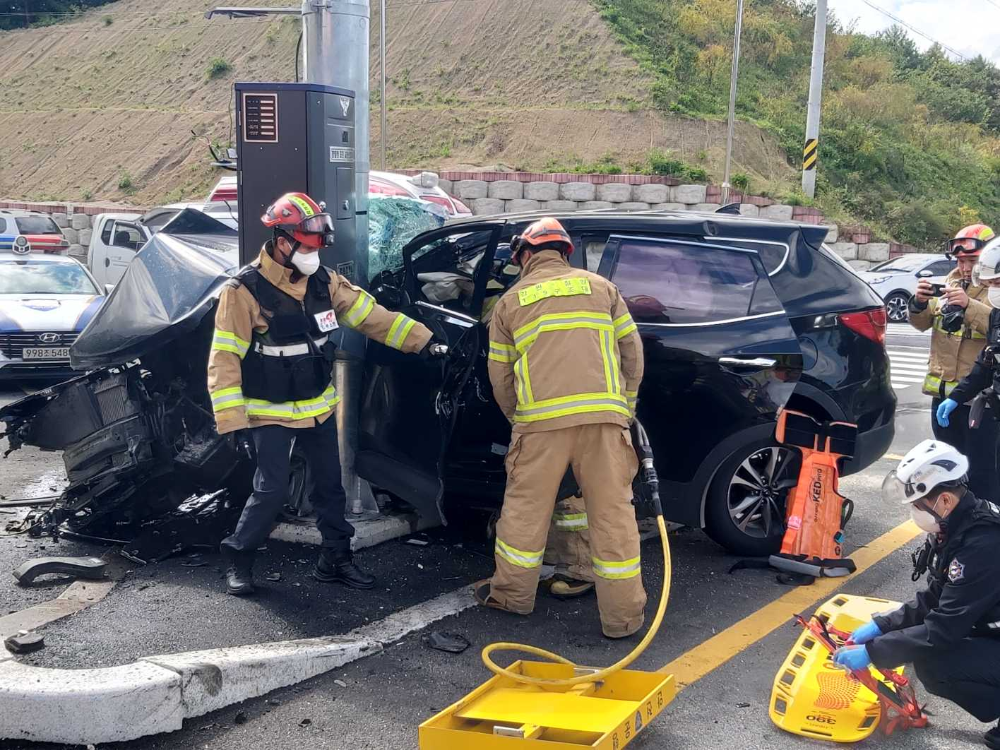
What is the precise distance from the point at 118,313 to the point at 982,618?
4.26 meters

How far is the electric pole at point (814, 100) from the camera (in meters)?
21.8

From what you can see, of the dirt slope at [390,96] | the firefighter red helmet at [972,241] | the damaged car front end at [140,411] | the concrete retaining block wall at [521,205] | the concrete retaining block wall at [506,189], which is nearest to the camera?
the damaged car front end at [140,411]

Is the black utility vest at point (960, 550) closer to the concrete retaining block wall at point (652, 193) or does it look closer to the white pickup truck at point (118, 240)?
the white pickup truck at point (118, 240)

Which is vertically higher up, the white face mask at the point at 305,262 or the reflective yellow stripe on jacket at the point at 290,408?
the white face mask at the point at 305,262

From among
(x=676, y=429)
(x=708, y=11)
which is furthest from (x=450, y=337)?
(x=708, y=11)

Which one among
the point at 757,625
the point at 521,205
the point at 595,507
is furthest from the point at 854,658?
the point at 521,205

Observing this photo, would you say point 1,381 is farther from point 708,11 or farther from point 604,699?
point 708,11

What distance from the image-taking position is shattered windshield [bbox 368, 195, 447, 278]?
5.89 m

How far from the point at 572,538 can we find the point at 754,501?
3.36 ft

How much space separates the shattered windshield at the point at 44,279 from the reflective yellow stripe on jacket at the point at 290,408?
770cm

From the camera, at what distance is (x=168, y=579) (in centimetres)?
467

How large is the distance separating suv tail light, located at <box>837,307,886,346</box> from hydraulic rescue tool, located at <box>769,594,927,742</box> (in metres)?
2.04

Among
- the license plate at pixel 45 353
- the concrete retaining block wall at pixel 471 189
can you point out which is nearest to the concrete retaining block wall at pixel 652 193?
the concrete retaining block wall at pixel 471 189

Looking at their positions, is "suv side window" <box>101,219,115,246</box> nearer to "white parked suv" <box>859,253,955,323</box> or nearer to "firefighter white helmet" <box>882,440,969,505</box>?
"white parked suv" <box>859,253,955,323</box>
